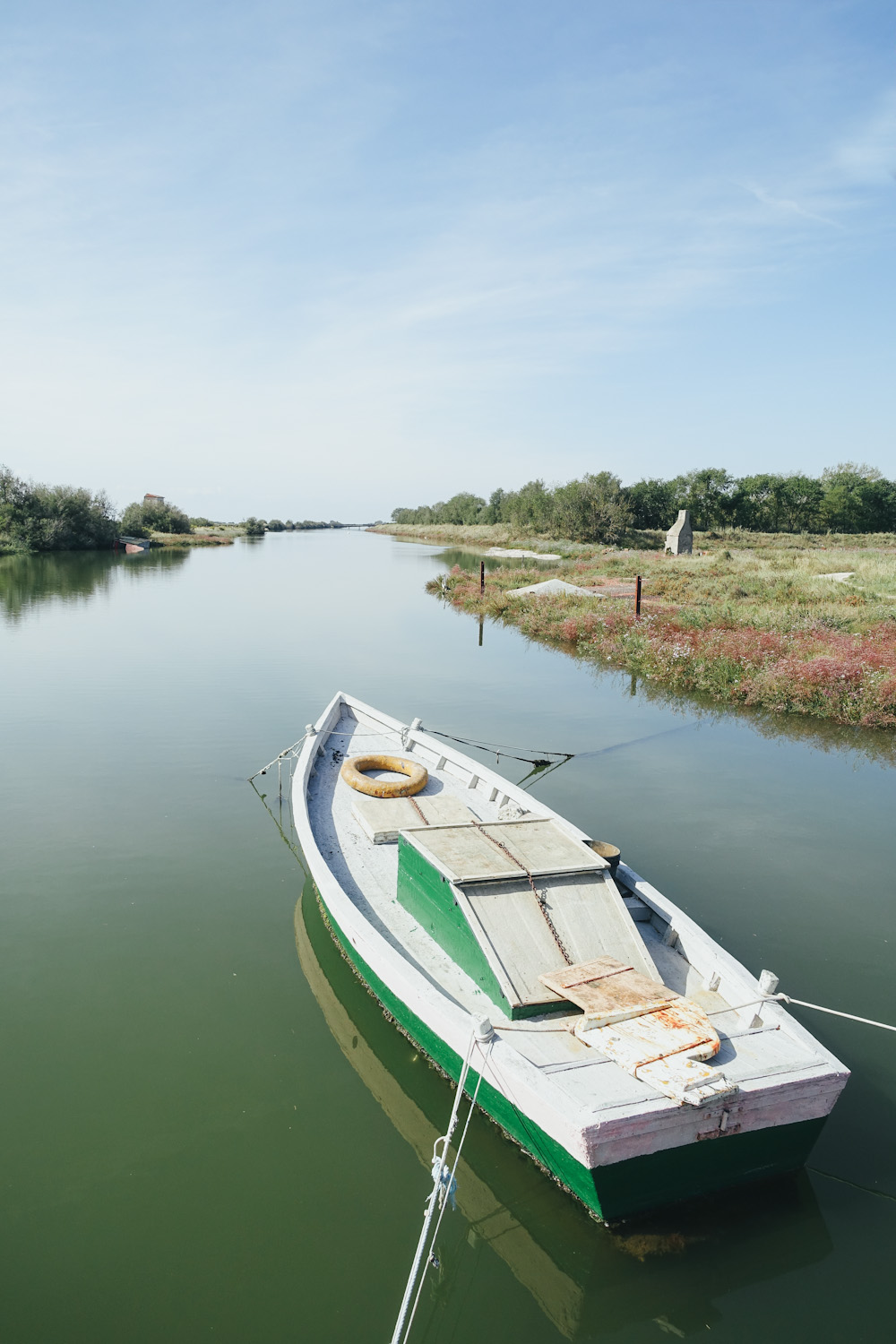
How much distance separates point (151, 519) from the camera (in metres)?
88.4

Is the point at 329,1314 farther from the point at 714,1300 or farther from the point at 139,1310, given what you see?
the point at 714,1300

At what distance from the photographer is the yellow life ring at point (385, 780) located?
10.0 metres

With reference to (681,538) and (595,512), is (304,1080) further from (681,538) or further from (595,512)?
(595,512)

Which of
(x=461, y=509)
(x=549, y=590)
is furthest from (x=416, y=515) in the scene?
(x=549, y=590)

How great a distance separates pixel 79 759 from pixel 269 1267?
1054cm

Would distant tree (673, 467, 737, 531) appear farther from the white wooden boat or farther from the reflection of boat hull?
the white wooden boat

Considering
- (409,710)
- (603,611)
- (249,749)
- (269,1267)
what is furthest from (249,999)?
(603,611)

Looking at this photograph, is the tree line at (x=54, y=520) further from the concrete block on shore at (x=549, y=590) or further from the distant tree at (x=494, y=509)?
the distant tree at (x=494, y=509)

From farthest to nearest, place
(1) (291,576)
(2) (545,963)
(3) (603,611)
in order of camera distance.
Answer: (1) (291,576) < (3) (603,611) < (2) (545,963)

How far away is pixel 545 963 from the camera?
595 centimetres

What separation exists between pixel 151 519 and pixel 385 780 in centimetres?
8722

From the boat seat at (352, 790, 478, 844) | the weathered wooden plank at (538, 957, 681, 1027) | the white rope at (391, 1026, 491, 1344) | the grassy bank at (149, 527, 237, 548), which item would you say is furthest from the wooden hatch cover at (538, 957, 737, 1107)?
the grassy bank at (149, 527, 237, 548)

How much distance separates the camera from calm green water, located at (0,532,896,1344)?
14.7 feet

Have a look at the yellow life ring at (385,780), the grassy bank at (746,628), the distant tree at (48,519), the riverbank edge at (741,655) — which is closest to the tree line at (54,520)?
the distant tree at (48,519)
